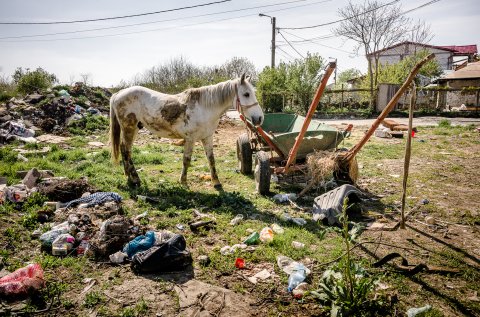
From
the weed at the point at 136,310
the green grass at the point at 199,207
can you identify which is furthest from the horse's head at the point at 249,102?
the weed at the point at 136,310

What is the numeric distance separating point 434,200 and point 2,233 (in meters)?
6.78

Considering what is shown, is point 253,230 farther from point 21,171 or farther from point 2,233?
point 21,171

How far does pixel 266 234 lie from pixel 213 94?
3.00m

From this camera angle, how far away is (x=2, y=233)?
393cm

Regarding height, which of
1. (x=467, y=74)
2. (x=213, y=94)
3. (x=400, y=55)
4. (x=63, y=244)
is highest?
(x=400, y=55)

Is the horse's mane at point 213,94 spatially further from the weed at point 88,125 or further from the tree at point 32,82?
the tree at point 32,82

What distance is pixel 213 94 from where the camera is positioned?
5773 mm

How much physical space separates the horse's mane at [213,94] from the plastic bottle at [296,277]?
11.7 ft

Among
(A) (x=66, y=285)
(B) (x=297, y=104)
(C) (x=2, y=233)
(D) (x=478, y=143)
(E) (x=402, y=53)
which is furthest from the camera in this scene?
(E) (x=402, y=53)

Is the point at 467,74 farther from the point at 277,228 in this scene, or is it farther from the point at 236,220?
the point at 236,220

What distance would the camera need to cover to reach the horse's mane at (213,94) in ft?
18.7

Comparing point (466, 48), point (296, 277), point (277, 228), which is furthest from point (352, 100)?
point (466, 48)

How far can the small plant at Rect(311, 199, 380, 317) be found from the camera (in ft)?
8.21

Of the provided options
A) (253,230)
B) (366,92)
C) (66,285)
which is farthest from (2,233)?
(366,92)
